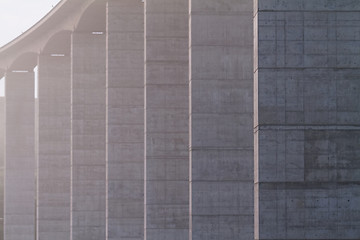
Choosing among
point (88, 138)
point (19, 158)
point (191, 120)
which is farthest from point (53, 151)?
point (191, 120)

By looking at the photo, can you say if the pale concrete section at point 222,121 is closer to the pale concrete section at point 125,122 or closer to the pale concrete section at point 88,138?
the pale concrete section at point 125,122

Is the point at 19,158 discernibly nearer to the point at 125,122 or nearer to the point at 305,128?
the point at 125,122

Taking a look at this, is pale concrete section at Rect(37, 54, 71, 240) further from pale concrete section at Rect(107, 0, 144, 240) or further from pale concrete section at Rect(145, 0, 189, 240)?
pale concrete section at Rect(145, 0, 189, 240)

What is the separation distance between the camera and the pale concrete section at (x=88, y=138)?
216 ft

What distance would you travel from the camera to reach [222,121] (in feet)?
140

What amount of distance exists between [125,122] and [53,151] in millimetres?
17267

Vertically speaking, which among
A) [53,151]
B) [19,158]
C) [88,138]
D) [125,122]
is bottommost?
[19,158]

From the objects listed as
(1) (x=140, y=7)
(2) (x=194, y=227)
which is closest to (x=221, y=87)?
(2) (x=194, y=227)

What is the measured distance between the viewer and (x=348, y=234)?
30.2 m

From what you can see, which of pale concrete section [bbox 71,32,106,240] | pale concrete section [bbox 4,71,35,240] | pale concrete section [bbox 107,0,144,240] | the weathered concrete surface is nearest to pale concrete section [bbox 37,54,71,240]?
pale concrete section [bbox 4,71,35,240]

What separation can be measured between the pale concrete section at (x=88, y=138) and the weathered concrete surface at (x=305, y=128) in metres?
35.6

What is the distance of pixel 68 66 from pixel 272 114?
46.0m

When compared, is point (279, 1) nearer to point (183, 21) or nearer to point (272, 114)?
point (272, 114)

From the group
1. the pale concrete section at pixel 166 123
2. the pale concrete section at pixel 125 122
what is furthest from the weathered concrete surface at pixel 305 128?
the pale concrete section at pixel 125 122
